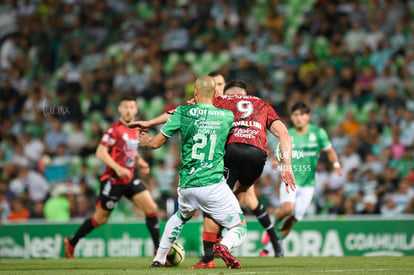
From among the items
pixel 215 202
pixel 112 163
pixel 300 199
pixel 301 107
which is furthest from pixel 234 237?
pixel 301 107

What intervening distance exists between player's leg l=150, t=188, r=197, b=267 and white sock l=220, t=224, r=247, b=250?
488 millimetres

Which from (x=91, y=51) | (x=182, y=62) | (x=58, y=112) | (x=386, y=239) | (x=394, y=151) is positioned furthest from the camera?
(x=91, y=51)

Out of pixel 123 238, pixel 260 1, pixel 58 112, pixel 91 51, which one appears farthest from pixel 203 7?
pixel 58 112

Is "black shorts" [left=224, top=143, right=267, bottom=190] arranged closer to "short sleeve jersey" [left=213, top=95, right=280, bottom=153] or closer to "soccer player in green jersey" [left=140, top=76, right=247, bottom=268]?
"short sleeve jersey" [left=213, top=95, right=280, bottom=153]

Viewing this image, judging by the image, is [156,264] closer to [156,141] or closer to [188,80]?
[156,141]

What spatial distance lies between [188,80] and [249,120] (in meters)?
10.5

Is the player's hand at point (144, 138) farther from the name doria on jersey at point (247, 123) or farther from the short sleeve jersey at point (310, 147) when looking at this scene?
the short sleeve jersey at point (310, 147)

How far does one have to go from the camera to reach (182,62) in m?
20.4

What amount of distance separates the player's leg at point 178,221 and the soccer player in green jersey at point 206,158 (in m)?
0.01

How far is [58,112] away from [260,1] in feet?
41.3

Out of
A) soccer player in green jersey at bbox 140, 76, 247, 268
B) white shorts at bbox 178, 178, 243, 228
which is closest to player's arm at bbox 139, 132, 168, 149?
soccer player in green jersey at bbox 140, 76, 247, 268

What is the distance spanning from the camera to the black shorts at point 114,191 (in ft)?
38.3

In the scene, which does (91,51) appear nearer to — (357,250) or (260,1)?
(260,1)

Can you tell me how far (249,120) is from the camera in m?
8.97
